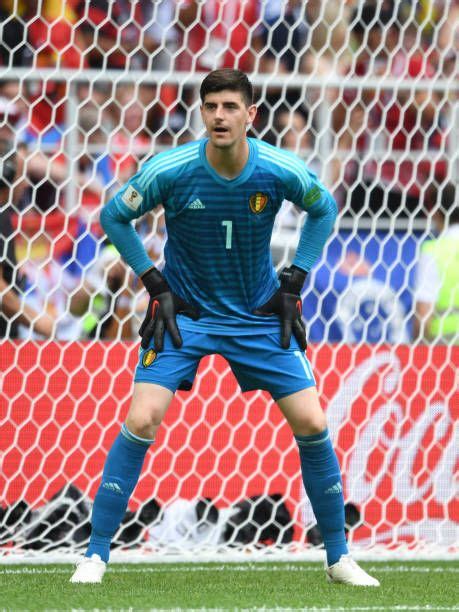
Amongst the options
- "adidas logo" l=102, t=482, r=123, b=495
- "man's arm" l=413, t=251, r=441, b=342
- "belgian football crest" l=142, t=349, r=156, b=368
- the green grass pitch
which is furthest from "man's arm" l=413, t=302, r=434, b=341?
"adidas logo" l=102, t=482, r=123, b=495

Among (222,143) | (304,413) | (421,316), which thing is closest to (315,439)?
(304,413)

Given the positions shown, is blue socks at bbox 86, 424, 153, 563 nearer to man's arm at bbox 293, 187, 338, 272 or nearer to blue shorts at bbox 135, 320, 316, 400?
blue shorts at bbox 135, 320, 316, 400

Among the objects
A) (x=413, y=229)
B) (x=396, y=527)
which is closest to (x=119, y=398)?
(x=396, y=527)

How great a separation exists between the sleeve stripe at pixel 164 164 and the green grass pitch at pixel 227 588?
1396 millimetres

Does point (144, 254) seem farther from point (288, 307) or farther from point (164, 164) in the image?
point (288, 307)

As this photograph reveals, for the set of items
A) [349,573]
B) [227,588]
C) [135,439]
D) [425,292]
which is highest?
[425,292]

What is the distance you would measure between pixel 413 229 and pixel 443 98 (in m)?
0.76

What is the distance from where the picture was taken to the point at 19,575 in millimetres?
4875

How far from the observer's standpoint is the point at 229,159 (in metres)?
4.14

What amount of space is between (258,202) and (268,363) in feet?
1.85

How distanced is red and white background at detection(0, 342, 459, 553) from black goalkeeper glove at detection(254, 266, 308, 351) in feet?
5.06

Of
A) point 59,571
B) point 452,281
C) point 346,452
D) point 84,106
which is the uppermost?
point 84,106

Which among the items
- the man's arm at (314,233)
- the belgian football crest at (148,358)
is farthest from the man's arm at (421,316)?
the belgian football crest at (148,358)

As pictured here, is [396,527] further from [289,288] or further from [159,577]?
[289,288]
